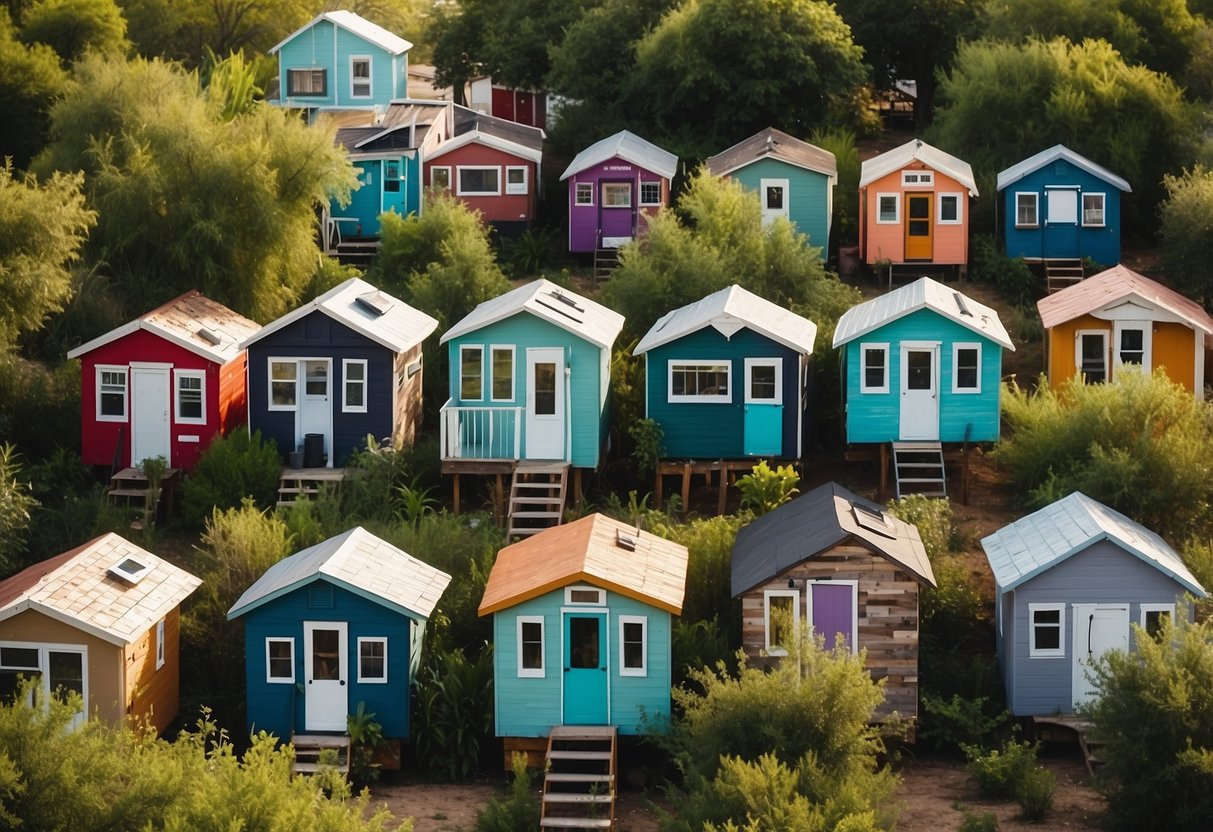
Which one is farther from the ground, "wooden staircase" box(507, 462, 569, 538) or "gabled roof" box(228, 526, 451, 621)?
"wooden staircase" box(507, 462, 569, 538)

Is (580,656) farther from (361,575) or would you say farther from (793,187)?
(793,187)

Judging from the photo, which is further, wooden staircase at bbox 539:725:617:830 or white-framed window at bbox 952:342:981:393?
white-framed window at bbox 952:342:981:393

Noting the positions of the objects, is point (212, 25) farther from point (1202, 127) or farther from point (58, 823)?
point (58, 823)

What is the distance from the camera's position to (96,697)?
1201 inches

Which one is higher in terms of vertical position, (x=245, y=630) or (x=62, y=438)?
(x=62, y=438)

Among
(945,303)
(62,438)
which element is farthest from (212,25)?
(945,303)

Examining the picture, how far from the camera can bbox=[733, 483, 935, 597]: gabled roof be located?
103 feet

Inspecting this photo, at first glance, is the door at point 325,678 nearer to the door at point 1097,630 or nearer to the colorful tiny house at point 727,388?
the colorful tiny house at point 727,388

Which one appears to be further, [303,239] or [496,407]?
[303,239]

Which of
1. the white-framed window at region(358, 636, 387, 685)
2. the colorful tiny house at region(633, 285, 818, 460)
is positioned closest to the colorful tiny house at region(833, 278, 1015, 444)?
the colorful tiny house at region(633, 285, 818, 460)

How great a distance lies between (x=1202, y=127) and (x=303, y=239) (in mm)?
20128

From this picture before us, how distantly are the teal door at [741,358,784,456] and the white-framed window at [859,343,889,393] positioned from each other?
1413 mm

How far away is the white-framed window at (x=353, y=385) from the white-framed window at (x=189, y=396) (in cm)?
236

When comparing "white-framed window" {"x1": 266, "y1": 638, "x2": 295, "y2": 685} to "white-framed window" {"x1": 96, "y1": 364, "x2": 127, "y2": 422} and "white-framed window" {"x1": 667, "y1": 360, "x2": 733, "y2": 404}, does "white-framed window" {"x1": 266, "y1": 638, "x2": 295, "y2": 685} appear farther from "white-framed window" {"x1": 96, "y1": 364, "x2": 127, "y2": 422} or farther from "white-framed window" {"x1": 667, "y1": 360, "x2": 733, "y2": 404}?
"white-framed window" {"x1": 667, "y1": 360, "x2": 733, "y2": 404}
